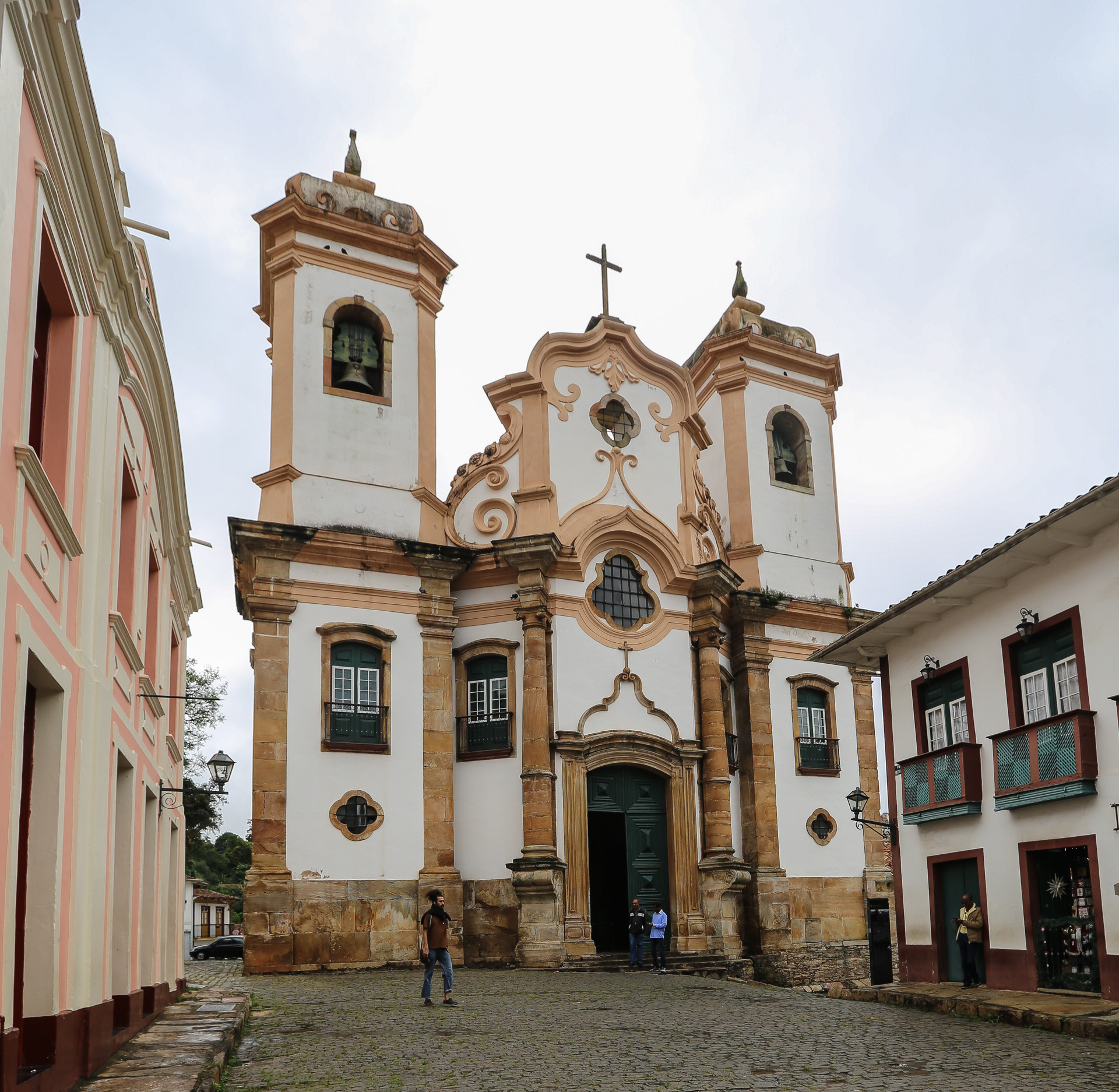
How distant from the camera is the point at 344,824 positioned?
69.1 feet

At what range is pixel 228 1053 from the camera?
34.4ft

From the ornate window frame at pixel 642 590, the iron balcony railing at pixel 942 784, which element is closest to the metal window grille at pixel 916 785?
the iron balcony railing at pixel 942 784

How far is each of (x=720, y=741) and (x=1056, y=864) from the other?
30.0ft

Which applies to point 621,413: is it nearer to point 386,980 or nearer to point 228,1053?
point 386,980

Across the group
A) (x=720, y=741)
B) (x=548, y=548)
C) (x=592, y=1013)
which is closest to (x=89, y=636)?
(x=592, y=1013)

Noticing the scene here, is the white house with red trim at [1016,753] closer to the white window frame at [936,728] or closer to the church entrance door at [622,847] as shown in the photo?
the white window frame at [936,728]

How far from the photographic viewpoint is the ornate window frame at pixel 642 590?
77.5 feet

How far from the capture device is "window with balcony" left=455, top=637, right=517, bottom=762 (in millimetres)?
22516

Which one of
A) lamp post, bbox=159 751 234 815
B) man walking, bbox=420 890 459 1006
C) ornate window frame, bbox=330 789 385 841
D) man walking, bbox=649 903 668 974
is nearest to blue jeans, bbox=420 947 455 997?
man walking, bbox=420 890 459 1006

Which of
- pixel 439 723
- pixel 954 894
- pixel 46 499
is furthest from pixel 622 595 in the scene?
pixel 46 499

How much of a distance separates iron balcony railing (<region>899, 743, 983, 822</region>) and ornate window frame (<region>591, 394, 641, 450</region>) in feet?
30.3

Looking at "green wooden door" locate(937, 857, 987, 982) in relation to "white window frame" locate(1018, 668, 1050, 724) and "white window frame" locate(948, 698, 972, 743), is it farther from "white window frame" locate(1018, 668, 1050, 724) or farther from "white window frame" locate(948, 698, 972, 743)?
"white window frame" locate(1018, 668, 1050, 724)

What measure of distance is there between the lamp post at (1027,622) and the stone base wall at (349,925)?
11104 mm

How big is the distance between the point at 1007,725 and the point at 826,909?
1043cm
